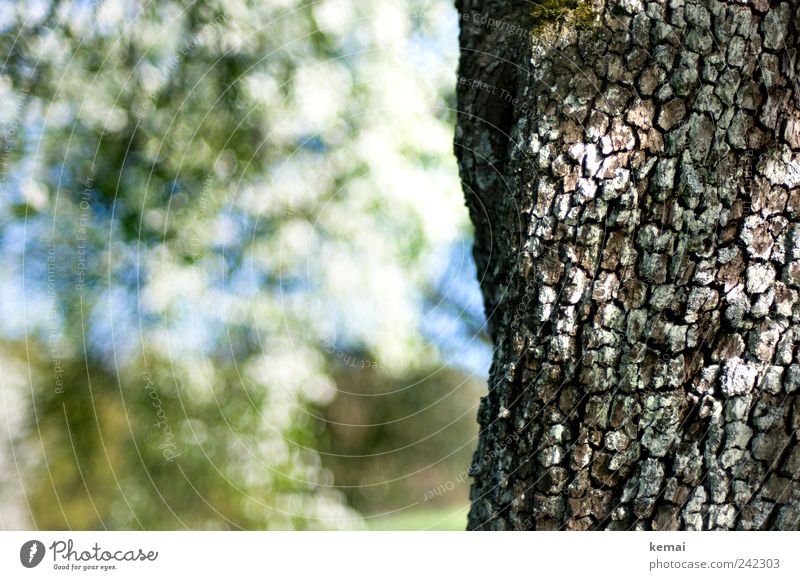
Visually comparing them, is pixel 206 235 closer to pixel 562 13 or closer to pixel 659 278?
pixel 562 13

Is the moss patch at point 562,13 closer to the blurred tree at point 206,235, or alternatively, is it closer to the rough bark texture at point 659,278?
the rough bark texture at point 659,278

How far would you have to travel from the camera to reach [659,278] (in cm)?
108

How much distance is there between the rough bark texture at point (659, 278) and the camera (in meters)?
1.06

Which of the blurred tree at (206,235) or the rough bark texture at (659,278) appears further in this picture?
the blurred tree at (206,235)

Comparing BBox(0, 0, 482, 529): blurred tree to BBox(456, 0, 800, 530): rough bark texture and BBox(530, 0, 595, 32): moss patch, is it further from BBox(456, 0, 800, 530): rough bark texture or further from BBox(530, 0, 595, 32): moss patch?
BBox(456, 0, 800, 530): rough bark texture

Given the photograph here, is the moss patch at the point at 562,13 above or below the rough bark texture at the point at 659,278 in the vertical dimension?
above

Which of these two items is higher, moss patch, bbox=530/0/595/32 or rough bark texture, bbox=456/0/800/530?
moss patch, bbox=530/0/595/32

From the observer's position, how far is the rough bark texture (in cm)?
106

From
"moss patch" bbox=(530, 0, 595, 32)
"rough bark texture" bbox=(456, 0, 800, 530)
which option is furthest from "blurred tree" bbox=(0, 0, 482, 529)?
"rough bark texture" bbox=(456, 0, 800, 530)

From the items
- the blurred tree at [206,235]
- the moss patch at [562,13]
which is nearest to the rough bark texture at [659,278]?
the moss patch at [562,13]

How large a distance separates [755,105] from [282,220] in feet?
5.76

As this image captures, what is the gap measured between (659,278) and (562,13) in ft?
1.65

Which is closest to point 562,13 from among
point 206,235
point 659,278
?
point 659,278
